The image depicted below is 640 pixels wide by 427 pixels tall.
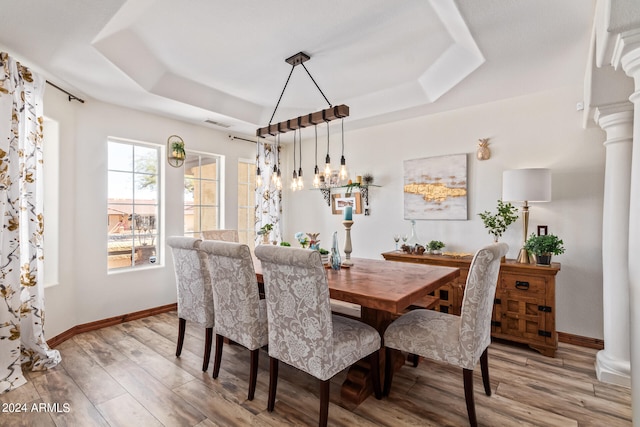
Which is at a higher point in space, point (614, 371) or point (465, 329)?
point (465, 329)

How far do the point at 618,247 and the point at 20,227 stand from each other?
452cm

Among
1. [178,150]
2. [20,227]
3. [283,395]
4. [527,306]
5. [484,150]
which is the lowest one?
[283,395]

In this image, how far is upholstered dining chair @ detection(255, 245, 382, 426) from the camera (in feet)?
5.77

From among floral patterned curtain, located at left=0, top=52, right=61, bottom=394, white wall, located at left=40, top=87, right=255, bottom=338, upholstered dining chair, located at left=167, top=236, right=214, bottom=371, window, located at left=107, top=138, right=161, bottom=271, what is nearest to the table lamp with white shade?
upholstered dining chair, located at left=167, top=236, right=214, bottom=371

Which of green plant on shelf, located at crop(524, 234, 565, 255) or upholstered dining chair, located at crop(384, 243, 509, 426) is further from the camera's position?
green plant on shelf, located at crop(524, 234, 565, 255)

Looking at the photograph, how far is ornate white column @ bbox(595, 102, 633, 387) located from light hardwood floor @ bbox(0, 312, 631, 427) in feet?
0.55

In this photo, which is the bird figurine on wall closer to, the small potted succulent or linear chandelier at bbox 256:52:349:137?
linear chandelier at bbox 256:52:349:137

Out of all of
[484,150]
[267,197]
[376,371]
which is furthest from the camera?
[267,197]

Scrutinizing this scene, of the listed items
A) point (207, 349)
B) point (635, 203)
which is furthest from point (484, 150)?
point (207, 349)

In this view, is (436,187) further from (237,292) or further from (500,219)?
(237,292)

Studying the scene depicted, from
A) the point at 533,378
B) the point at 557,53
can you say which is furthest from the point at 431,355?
the point at 557,53

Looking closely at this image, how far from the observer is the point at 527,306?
2902 mm

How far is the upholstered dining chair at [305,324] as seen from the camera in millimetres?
1759

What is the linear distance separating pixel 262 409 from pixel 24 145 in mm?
2764
